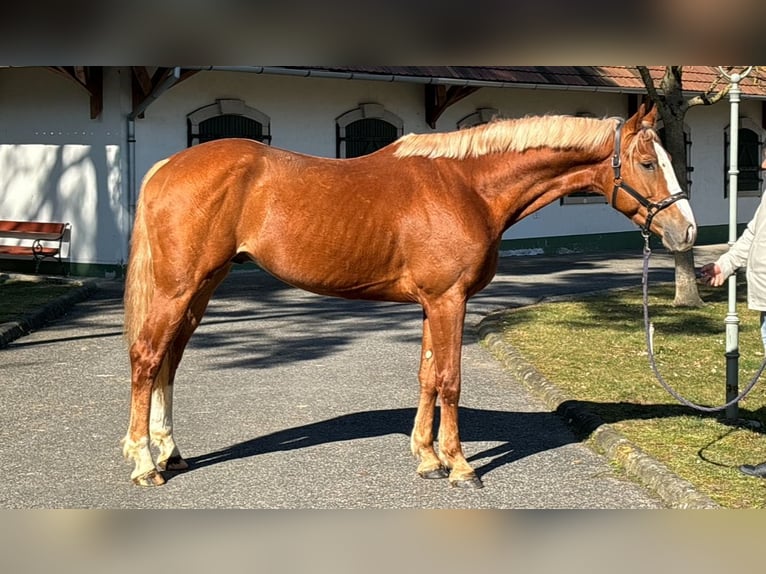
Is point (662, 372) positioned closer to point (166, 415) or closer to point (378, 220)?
point (378, 220)

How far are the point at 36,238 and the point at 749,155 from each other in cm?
1781

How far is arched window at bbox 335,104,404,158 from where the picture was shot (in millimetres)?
18297

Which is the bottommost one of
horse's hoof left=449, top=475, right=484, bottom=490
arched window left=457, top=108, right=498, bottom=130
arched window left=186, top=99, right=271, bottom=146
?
horse's hoof left=449, top=475, right=484, bottom=490

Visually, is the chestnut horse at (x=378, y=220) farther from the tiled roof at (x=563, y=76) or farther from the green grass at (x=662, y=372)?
the tiled roof at (x=563, y=76)

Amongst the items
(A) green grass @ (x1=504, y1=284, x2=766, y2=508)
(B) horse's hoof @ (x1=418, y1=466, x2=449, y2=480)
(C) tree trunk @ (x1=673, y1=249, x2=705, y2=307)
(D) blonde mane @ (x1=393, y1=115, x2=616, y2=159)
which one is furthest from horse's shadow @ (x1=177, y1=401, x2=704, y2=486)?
(C) tree trunk @ (x1=673, y1=249, x2=705, y2=307)

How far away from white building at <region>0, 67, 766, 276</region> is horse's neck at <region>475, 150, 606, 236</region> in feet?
30.4

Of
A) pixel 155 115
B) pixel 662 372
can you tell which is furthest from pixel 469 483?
pixel 155 115

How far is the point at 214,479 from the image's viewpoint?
216 inches

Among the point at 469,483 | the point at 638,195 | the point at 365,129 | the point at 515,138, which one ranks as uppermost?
the point at 365,129

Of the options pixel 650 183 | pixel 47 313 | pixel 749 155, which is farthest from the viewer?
pixel 749 155

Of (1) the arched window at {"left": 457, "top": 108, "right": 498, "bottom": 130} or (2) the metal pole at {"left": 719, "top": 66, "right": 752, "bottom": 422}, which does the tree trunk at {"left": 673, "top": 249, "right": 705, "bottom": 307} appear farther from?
(1) the arched window at {"left": 457, "top": 108, "right": 498, "bottom": 130}

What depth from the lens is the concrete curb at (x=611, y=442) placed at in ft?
16.3

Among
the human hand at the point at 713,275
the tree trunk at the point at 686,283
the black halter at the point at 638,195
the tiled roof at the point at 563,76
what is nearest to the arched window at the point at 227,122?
the tiled roof at the point at 563,76

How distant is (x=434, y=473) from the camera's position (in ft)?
18.3
